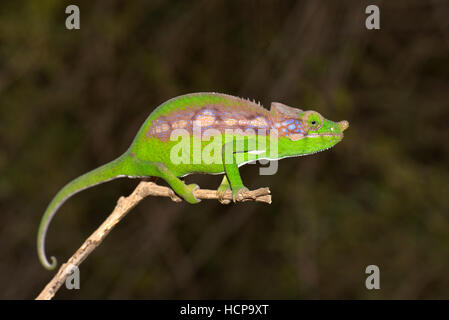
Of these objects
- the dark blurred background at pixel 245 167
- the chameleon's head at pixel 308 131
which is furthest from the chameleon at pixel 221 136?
the dark blurred background at pixel 245 167

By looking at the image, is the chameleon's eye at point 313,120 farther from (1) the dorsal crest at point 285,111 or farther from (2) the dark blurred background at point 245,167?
(2) the dark blurred background at point 245,167

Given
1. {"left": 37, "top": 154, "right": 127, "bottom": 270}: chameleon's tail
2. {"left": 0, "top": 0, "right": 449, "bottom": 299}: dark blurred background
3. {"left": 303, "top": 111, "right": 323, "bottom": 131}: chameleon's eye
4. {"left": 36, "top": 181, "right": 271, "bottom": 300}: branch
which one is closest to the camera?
{"left": 36, "top": 181, "right": 271, "bottom": 300}: branch

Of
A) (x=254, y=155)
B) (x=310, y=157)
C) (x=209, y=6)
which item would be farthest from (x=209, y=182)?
(x=254, y=155)

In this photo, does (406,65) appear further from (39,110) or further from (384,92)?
(39,110)

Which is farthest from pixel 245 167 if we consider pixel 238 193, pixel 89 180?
pixel 238 193

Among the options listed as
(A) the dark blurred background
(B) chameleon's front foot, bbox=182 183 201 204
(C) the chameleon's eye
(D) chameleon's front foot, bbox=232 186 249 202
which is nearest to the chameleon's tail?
(B) chameleon's front foot, bbox=182 183 201 204

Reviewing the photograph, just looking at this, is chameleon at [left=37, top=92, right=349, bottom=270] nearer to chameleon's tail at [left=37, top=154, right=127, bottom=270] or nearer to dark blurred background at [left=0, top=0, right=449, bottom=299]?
chameleon's tail at [left=37, top=154, right=127, bottom=270]
